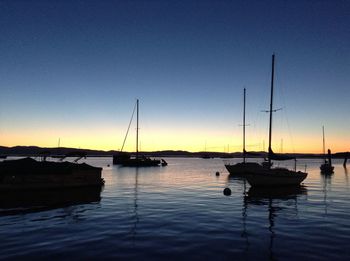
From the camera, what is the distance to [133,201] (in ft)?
84.2

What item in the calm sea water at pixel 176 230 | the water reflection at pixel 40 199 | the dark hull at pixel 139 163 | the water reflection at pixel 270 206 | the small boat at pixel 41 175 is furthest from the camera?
the dark hull at pixel 139 163

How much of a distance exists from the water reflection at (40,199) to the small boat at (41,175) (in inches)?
22.8

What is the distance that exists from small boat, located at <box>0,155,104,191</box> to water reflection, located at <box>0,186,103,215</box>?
0.58 metres

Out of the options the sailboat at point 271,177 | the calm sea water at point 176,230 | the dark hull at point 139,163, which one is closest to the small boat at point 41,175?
the calm sea water at point 176,230

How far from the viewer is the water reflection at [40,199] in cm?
2134

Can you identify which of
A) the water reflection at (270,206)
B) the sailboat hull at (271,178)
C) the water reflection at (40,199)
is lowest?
the water reflection at (40,199)

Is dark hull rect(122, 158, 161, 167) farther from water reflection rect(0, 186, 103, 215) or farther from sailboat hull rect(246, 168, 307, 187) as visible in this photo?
water reflection rect(0, 186, 103, 215)

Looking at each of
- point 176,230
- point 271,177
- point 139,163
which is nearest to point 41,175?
point 176,230

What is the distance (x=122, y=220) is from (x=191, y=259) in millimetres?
7591

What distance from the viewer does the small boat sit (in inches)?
1113

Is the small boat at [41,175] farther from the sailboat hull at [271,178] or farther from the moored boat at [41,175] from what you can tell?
the sailboat hull at [271,178]

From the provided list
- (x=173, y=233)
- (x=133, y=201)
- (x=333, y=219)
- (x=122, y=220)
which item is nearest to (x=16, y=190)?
(x=133, y=201)

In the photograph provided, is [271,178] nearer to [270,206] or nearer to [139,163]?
[270,206]

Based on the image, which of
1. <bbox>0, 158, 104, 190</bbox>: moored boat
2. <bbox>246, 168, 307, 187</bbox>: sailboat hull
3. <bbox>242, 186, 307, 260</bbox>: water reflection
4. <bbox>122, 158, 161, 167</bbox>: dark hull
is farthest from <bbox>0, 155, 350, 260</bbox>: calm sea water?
<bbox>122, 158, 161, 167</bbox>: dark hull
